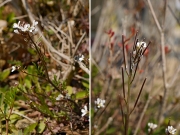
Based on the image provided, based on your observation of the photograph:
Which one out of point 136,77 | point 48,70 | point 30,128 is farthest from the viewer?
point 136,77

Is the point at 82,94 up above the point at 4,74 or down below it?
below

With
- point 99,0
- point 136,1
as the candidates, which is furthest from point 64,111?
point 136,1

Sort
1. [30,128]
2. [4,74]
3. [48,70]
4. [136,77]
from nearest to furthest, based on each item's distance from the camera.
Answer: [30,128]
[48,70]
[4,74]
[136,77]

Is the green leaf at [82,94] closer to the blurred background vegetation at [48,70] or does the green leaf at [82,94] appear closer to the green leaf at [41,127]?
the blurred background vegetation at [48,70]

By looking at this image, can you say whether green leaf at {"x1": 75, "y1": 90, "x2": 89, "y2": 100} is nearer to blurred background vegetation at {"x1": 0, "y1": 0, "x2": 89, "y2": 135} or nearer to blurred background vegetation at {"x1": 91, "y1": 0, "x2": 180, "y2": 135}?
blurred background vegetation at {"x1": 0, "y1": 0, "x2": 89, "y2": 135}

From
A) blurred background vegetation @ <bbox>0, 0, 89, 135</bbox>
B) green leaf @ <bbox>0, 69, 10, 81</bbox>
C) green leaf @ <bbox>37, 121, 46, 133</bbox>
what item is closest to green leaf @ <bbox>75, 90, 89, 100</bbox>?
blurred background vegetation @ <bbox>0, 0, 89, 135</bbox>

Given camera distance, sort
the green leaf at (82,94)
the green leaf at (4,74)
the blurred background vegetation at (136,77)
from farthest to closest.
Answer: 1. the blurred background vegetation at (136,77)
2. the green leaf at (4,74)
3. the green leaf at (82,94)

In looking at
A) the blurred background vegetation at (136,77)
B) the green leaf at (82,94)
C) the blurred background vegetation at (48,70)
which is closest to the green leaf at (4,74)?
the blurred background vegetation at (48,70)

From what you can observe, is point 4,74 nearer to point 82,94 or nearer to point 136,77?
point 82,94

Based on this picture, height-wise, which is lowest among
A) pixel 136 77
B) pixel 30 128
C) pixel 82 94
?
pixel 30 128

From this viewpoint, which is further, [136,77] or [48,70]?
[136,77]

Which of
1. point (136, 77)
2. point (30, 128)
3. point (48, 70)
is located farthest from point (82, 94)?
point (136, 77)
